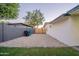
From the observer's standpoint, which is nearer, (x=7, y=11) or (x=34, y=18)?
(x=34, y=18)

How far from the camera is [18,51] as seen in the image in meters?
12.1

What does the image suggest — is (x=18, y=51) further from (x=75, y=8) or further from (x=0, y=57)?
(x=75, y=8)

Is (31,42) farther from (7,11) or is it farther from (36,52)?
(7,11)

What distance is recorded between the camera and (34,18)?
40.7 feet

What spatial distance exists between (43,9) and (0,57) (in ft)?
12.5

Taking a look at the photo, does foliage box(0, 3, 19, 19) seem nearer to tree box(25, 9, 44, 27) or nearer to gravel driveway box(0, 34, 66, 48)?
tree box(25, 9, 44, 27)

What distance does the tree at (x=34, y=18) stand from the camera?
1232cm

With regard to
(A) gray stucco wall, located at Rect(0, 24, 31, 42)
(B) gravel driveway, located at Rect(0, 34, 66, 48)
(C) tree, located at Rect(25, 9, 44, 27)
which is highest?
(C) tree, located at Rect(25, 9, 44, 27)

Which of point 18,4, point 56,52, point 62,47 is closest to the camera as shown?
point 56,52

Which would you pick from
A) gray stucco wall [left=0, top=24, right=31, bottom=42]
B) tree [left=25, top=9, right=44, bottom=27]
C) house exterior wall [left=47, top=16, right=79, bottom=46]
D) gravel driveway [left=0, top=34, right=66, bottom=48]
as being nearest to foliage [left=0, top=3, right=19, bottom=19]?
gray stucco wall [left=0, top=24, right=31, bottom=42]

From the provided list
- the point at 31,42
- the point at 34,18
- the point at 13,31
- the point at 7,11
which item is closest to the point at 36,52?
the point at 31,42

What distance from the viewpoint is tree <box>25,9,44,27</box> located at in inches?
485

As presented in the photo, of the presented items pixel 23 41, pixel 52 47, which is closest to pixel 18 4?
pixel 23 41

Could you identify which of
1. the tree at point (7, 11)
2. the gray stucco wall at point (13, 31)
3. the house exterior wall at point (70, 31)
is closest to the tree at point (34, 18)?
the gray stucco wall at point (13, 31)
